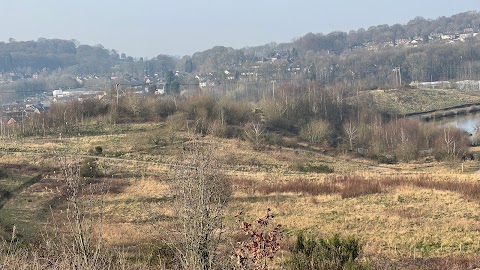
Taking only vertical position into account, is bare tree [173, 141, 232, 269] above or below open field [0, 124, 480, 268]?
above

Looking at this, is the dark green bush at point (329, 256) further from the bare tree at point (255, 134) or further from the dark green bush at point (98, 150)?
the bare tree at point (255, 134)

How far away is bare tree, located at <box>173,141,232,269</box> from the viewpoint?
6.10 m

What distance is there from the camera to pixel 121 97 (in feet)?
185

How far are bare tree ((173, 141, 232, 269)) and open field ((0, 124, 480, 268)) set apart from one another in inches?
21.3

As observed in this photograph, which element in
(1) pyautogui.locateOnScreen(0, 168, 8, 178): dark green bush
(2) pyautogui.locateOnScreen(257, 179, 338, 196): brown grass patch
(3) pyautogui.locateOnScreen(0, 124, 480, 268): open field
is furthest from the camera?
(1) pyautogui.locateOnScreen(0, 168, 8, 178): dark green bush

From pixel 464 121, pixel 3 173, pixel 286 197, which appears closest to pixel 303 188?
pixel 286 197

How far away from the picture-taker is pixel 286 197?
25.9 m

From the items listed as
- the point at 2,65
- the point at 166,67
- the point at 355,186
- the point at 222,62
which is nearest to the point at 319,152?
the point at 355,186

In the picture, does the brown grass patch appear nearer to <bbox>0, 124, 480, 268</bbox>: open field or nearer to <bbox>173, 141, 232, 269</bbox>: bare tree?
<bbox>0, 124, 480, 268</bbox>: open field

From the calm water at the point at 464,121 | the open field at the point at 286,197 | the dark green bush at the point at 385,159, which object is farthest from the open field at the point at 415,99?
the open field at the point at 286,197

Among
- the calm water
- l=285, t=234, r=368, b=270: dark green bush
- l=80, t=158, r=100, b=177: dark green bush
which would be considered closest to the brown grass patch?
l=80, t=158, r=100, b=177: dark green bush

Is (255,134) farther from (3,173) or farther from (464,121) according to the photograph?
(464,121)

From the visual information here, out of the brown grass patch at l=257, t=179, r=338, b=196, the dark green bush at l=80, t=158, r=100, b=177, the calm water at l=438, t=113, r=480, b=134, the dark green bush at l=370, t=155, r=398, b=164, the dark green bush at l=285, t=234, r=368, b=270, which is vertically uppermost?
the dark green bush at l=285, t=234, r=368, b=270

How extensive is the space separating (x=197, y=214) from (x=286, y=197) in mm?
20157
